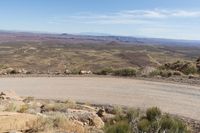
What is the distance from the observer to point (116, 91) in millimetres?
21406

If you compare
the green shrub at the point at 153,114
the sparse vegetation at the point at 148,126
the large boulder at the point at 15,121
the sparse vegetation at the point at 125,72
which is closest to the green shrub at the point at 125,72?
the sparse vegetation at the point at 125,72

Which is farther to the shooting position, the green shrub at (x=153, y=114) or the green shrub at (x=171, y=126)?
the green shrub at (x=153, y=114)

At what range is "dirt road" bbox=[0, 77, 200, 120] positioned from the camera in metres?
17.8

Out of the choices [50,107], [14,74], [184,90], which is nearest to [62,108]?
[50,107]

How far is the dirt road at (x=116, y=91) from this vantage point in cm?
1781

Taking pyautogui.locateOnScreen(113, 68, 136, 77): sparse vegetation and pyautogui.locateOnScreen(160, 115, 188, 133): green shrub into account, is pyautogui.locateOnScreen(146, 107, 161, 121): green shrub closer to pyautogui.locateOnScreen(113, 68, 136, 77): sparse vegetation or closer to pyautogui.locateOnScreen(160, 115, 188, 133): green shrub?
pyautogui.locateOnScreen(160, 115, 188, 133): green shrub

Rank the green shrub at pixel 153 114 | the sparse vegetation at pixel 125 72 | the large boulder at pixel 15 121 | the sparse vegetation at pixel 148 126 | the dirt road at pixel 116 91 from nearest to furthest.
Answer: the large boulder at pixel 15 121, the sparse vegetation at pixel 148 126, the green shrub at pixel 153 114, the dirt road at pixel 116 91, the sparse vegetation at pixel 125 72

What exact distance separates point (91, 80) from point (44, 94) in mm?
5299

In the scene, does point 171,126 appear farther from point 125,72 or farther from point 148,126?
point 125,72

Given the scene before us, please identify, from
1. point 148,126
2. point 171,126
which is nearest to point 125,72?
point 148,126

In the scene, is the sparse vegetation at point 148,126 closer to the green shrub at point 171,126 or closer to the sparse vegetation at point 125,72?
the green shrub at point 171,126

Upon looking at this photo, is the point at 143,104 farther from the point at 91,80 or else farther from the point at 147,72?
the point at 147,72

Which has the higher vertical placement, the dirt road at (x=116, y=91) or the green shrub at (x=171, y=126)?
the green shrub at (x=171, y=126)

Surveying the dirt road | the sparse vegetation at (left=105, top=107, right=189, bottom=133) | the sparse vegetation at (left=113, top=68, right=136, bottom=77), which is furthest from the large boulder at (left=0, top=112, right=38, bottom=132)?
the sparse vegetation at (left=113, top=68, right=136, bottom=77)
